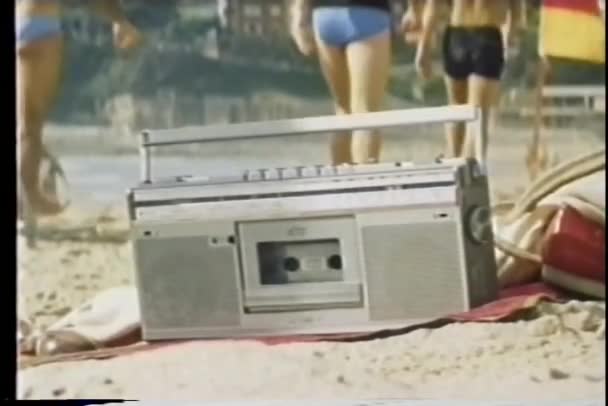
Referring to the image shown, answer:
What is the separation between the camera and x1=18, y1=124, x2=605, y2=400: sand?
4.89 ft

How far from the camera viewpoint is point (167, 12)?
Answer: 160 cm

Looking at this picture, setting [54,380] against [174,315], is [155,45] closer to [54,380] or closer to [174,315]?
[174,315]

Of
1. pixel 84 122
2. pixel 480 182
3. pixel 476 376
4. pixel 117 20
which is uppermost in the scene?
pixel 117 20

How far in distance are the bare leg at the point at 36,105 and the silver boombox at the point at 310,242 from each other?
148 millimetres

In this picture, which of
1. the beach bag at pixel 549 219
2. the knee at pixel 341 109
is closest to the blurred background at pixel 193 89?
the knee at pixel 341 109

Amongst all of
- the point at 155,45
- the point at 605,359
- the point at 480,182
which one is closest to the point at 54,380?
the point at 155,45

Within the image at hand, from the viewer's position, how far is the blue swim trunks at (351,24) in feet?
5.12

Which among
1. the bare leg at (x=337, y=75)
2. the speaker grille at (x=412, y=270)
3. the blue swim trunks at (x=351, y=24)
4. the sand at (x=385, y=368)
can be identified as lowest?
the sand at (x=385, y=368)

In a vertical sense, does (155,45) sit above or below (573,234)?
above

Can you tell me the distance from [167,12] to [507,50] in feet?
1.56

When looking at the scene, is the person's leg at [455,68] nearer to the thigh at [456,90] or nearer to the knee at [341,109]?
the thigh at [456,90]

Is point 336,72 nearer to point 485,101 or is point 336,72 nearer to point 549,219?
point 485,101

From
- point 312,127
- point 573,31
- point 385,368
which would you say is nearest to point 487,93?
point 573,31

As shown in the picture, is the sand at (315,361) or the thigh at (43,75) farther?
the thigh at (43,75)
